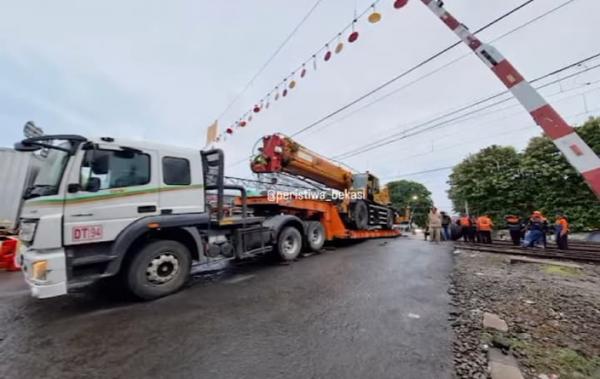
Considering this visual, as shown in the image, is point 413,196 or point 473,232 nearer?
point 473,232

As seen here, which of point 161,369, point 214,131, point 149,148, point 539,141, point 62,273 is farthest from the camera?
point 539,141

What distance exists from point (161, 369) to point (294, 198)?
5.33m

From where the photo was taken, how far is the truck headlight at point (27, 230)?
130 inches

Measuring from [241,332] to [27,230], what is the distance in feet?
10.3

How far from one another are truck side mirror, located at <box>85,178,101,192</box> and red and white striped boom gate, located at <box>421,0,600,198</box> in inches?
186

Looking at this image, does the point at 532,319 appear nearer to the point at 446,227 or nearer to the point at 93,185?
the point at 93,185

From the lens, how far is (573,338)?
2695 millimetres

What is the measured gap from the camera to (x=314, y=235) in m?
7.83

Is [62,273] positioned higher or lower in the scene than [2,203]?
lower

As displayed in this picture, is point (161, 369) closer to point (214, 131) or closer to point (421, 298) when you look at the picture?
point (421, 298)

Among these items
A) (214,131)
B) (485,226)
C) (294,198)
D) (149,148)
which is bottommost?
(485,226)

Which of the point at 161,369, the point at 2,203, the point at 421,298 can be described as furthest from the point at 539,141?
the point at 2,203

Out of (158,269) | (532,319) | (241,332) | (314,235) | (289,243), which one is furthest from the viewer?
(314,235)

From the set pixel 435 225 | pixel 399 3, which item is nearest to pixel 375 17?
pixel 399 3
